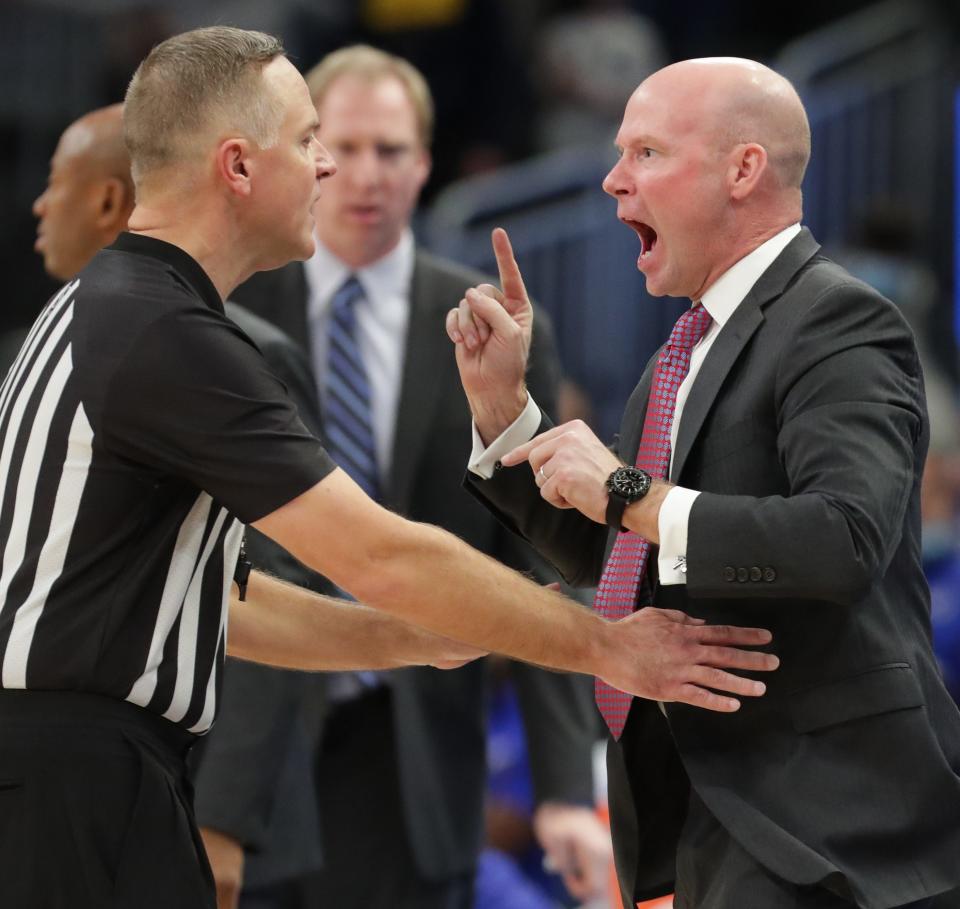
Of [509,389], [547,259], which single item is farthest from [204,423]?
[547,259]

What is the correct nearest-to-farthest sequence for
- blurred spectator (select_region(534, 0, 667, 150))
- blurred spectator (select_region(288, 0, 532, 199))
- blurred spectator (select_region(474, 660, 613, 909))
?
1. blurred spectator (select_region(474, 660, 613, 909))
2. blurred spectator (select_region(534, 0, 667, 150))
3. blurred spectator (select_region(288, 0, 532, 199))

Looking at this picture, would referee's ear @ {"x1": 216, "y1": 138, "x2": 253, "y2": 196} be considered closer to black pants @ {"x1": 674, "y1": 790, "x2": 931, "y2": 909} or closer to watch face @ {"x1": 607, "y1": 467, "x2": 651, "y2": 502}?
watch face @ {"x1": 607, "y1": 467, "x2": 651, "y2": 502}

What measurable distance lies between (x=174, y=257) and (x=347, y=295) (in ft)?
6.40

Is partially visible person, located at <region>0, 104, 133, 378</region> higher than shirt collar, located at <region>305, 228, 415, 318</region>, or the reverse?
partially visible person, located at <region>0, 104, 133, 378</region>

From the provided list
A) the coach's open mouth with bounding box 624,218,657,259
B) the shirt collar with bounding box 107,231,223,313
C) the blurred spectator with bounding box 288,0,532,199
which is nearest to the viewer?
the shirt collar with bounding box 107,231,223,313

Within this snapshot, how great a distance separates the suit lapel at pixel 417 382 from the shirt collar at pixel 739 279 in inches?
66.2

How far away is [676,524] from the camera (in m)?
2.89

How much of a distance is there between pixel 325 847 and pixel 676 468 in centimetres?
211

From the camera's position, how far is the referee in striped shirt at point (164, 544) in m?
2.86

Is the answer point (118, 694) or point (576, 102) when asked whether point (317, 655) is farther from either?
point (576, 102)

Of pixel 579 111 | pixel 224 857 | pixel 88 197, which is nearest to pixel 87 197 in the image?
pixel 88 197

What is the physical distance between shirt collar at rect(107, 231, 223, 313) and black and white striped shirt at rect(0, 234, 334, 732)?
0.07 meters

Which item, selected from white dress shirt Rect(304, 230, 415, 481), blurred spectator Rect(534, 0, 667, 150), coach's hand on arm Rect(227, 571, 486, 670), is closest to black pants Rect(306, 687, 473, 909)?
white dress shirt Rect(304, 230, 415, 481)

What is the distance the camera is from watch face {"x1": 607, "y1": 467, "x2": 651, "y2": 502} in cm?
295
